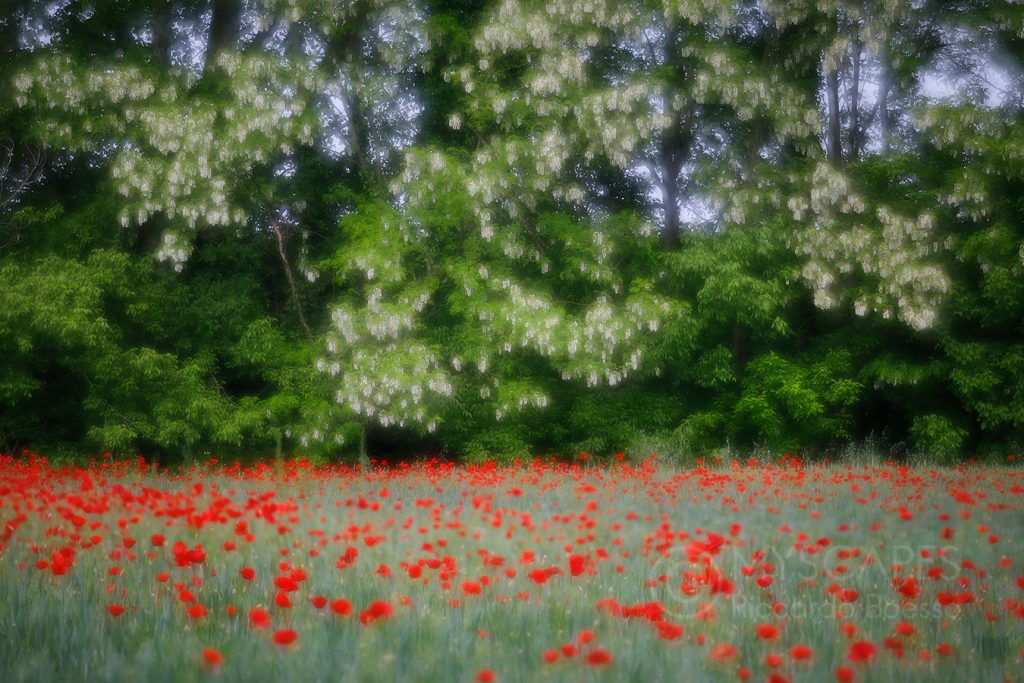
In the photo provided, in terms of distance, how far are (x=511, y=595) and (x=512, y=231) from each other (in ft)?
41.9

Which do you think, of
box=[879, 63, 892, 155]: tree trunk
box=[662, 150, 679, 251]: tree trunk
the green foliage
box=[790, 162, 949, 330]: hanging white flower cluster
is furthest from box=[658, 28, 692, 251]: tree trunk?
the green foliage

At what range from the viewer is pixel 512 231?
55.0ft

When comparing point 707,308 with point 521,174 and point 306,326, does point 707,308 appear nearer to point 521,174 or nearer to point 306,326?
point 521,174

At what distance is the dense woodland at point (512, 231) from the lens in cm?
1603

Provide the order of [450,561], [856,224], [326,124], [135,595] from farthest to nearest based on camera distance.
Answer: [326,124], [856,224], [450,561], [135,595]

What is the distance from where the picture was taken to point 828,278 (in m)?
16.5

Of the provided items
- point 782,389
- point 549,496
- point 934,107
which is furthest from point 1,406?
point 934,107

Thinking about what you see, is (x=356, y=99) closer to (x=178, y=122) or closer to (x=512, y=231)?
(x=178, y=122)

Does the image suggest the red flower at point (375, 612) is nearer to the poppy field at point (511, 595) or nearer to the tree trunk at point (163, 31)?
the poppy field at point (511, 595)

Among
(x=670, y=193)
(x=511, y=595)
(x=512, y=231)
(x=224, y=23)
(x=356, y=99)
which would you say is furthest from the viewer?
(x=224, y=23)

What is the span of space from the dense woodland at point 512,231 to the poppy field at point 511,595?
8.93 meters

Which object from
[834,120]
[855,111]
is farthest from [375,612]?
[855,111]

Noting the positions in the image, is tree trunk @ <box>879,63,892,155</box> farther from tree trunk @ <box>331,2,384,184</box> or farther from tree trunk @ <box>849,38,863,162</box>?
tree trunk @ <box>331,2,384,184</box>

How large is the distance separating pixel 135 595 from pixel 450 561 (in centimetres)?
154
